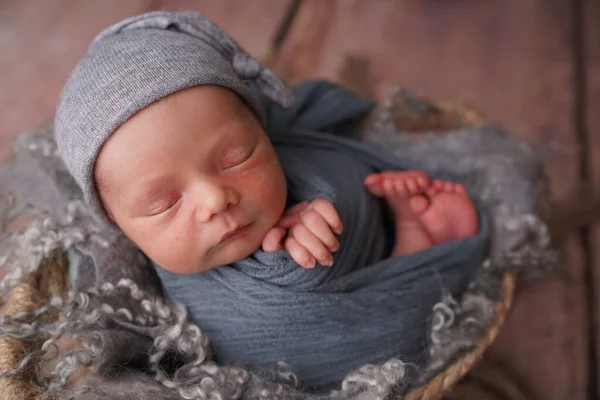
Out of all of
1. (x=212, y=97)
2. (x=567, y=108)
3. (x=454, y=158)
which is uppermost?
(x=212, y=97)

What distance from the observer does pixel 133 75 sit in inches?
30.1

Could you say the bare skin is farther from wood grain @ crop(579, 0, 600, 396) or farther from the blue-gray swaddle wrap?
wood grain @ crop(579, 0, 600, 396)

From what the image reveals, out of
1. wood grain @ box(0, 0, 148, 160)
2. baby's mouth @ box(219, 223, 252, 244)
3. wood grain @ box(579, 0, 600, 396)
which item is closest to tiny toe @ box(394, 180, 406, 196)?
baby's mouth @ box(219, 223, 252, 244)

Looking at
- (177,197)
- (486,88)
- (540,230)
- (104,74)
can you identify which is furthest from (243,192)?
(486,88)

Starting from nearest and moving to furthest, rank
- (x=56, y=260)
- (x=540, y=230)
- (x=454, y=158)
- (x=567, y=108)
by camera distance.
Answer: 1. (x=56, y=260)
2. (x=540, y=230)
3. (x=454, y=158)
4. (x=567, y=108)

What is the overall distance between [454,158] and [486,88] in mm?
535

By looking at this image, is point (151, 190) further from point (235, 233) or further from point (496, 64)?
point (496, 64)

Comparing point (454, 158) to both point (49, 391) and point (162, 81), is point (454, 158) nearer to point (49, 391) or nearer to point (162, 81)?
point (162, 81)

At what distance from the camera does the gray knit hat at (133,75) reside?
2.48 feet

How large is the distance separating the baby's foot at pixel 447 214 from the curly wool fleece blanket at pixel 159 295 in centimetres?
5

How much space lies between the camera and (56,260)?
918 mm

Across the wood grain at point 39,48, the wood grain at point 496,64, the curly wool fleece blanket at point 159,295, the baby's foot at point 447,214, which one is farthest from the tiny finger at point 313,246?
the wood grain at point 39,48

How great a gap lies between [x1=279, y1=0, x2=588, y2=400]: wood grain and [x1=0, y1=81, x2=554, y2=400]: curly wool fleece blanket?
244 mm

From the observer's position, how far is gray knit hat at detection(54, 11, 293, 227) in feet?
2.48
